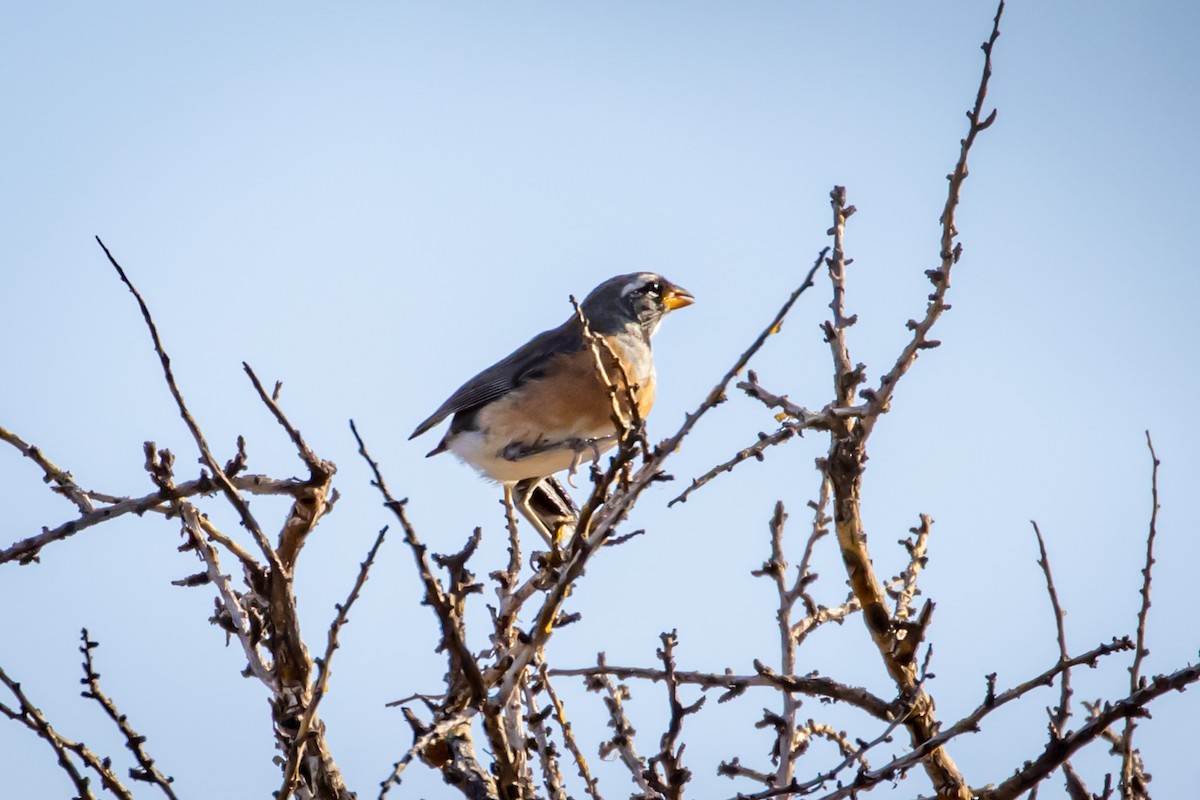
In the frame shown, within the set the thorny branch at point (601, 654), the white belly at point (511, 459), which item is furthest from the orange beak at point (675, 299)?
the thorny branch at point (601, 654)

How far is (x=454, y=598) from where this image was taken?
11.9 feet

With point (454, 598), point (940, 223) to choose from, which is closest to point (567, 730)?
point (454, 598)

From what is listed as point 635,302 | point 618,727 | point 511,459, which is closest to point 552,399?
point 511,459

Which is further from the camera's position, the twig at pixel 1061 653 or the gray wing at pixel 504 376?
the gray wing at pixel 504 376

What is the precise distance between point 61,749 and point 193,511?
79 centimetres

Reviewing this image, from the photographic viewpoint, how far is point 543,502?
24.5 ft

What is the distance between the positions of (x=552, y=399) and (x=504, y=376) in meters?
0.51

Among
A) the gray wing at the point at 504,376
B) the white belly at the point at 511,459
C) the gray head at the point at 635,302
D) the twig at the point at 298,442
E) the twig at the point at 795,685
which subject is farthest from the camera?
the gray head at the point at 635,302

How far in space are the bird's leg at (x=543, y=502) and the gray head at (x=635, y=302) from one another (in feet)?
3.16

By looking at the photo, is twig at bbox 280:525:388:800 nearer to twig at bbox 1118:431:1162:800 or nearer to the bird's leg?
twig at bbox 1118:431:1162:800

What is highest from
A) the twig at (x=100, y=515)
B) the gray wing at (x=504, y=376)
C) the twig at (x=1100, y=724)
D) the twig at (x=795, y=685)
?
the gray wing at (x=504, y=376)

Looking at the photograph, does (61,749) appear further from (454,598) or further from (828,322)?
(828,322)

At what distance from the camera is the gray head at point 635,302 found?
7664 millimetres

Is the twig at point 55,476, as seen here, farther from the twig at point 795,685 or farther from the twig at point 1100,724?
the twig at point 1100,724
